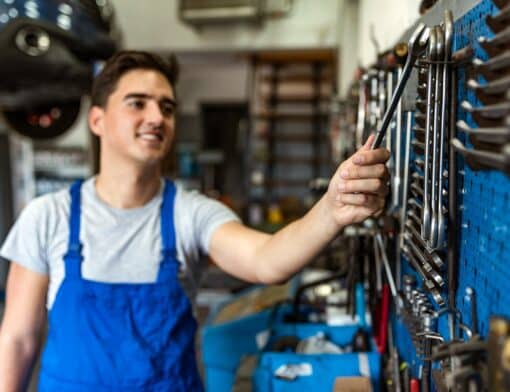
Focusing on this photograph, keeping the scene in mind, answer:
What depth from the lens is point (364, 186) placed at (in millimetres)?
915

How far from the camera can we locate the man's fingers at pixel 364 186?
912mm

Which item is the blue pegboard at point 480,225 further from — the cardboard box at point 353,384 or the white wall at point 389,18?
the white wall at point 389,18

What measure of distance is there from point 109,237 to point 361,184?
0.92m

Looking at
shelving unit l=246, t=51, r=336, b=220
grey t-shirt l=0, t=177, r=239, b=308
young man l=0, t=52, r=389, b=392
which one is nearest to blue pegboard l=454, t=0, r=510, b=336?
young man l=0, t=52, r=389, b=392

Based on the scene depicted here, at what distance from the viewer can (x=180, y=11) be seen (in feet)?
16.4

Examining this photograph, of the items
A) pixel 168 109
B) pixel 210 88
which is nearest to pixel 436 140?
pixel 168 109

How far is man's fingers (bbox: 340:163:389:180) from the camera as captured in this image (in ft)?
2.96

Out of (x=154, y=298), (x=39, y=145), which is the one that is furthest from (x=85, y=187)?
(x=39, y=145)

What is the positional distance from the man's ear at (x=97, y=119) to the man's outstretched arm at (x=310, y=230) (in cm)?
53

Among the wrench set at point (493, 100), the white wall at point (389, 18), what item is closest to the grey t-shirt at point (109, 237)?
the white wall at point (389, 18)

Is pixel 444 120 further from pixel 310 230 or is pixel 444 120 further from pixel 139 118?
pixel 139 118

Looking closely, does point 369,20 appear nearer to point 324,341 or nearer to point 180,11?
point 324,341

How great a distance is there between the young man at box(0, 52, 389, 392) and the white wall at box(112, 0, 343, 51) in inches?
152

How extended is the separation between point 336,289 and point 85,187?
1.20 meters
